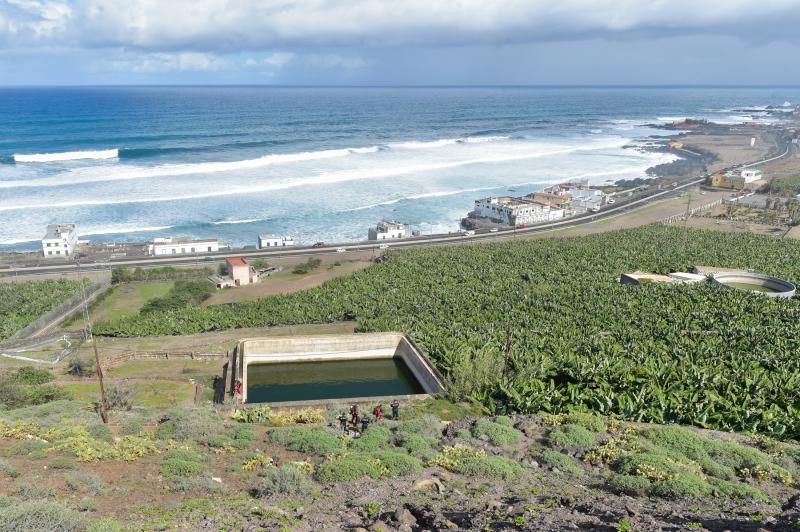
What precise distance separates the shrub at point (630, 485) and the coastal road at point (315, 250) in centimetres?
5027

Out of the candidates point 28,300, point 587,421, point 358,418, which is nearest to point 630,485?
point 587,421

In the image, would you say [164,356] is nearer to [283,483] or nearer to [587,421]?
[283,483]

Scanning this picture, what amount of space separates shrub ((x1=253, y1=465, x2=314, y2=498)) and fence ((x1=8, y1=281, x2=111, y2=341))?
30407 mm

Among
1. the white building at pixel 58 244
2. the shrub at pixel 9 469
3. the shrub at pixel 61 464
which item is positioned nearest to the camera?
the shrub at pixel 9 469

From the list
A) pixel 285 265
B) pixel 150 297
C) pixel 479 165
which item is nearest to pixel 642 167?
pixel 479 165

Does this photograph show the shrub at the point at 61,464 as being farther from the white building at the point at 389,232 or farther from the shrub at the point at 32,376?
the white building at the point at 389,232

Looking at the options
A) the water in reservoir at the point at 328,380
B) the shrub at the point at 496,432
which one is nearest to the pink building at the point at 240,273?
the water in reservoir at the point at 328,380

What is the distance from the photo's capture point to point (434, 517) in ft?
45.7

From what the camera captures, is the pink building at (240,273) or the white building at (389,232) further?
the white building at (389,232)

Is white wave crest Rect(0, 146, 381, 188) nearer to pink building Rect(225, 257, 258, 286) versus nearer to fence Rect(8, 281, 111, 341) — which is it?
fence Rect(8, 281, 111, 341)

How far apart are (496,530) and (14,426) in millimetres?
16383

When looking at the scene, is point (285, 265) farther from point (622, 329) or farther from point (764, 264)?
point (764, 264)

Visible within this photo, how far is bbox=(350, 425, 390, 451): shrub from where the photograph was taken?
19.5m

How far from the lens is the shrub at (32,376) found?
30719 millimetres
